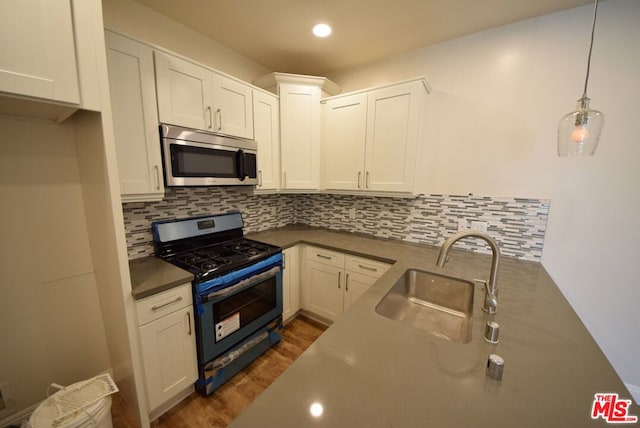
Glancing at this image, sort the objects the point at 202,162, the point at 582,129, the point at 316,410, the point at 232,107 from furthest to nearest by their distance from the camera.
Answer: the point at 232,107
the point at 202,162
the point at 582,129
the point at 316,410

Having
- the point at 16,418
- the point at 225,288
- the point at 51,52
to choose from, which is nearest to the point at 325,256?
the point at 225,288

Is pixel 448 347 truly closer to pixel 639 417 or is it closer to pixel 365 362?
pixel 365 362

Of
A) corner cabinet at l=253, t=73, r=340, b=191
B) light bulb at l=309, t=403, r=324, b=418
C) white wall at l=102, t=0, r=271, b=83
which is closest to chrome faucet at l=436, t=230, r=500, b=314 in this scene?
light bulb at l=309, t=403, r=324, b=418

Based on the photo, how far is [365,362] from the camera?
0.71 m

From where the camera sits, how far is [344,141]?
85.0 inches

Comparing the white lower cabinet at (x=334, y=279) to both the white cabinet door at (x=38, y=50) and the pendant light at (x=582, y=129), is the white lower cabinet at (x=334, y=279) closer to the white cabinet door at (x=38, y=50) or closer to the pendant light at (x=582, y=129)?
the pendant light at (x=582, y=129)

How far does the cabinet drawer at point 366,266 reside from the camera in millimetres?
1843

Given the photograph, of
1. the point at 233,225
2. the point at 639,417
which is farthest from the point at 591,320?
the point at 233,225

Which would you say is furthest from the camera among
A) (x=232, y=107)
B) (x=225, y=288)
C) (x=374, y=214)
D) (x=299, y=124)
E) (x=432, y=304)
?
(x=374, y=214)

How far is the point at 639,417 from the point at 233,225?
7.50 ft

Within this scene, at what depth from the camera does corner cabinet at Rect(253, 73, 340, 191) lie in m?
2.13

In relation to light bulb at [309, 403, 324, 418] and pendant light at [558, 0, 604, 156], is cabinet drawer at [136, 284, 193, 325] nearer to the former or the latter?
light bulb at [309, 403, 324, 418]

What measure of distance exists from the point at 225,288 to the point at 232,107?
137 centimetres

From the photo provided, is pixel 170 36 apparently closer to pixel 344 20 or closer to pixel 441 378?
pixel 344 20
